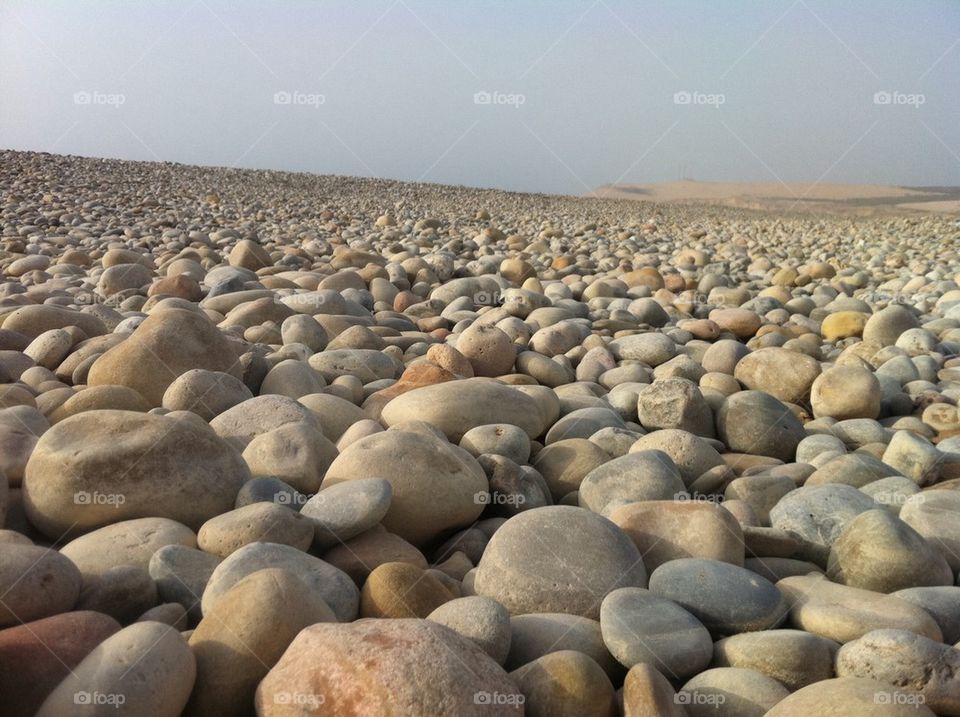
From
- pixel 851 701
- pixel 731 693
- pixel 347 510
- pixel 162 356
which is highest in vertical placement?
pixel 162 356

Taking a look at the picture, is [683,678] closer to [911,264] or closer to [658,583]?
[658,583]

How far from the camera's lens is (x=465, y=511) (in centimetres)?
296

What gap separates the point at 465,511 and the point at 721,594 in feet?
3.30

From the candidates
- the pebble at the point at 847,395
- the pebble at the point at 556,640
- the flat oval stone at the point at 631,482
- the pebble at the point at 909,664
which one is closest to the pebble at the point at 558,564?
the pebble at the point at 556,640

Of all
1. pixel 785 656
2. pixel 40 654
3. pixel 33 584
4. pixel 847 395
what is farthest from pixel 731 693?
pixel 847 395

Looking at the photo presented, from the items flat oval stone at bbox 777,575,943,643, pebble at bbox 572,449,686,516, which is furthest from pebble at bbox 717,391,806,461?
flat oval stone at bbox 777,575,943,643

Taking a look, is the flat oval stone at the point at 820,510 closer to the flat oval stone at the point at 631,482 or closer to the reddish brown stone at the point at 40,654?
the flat oval stone at the point at 631,482

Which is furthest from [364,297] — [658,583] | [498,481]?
[658,583]

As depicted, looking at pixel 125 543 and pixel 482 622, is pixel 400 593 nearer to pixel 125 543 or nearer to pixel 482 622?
pixel 482 622

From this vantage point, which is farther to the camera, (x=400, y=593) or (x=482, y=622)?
(x=400, y=593)

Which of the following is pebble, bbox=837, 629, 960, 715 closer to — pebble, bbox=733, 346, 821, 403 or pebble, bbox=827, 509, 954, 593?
pebble, bbox=827, 509, 954, 593

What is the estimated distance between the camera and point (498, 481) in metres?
3.17

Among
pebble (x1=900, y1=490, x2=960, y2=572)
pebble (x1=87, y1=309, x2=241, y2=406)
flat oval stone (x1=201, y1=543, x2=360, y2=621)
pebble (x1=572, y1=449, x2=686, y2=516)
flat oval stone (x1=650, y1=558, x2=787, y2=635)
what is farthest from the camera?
pebble (x1=87, y1=309, x2=241, y2=406)

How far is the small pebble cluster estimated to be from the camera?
71.7 inches
